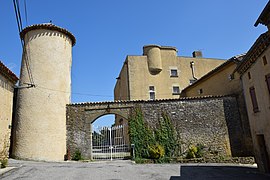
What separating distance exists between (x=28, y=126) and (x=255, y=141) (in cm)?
1331

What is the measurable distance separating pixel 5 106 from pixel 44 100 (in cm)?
308

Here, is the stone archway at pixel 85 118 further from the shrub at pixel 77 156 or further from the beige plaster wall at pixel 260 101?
the beige plaster wall at pixel 260 101

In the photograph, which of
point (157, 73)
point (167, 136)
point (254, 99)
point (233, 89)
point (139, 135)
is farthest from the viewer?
point (157, 73)

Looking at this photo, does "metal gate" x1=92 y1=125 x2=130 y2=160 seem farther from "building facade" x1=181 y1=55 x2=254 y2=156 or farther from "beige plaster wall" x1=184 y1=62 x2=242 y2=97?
"beige plaster wall" x1=184 y1=62 x2=242 y2=97

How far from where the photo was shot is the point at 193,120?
1559 centimetres

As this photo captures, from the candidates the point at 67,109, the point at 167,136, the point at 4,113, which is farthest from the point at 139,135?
the point at 4,113

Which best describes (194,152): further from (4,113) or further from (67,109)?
(4,113)

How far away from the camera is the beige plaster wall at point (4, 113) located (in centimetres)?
1105

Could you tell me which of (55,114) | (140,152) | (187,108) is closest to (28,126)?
(55,114)

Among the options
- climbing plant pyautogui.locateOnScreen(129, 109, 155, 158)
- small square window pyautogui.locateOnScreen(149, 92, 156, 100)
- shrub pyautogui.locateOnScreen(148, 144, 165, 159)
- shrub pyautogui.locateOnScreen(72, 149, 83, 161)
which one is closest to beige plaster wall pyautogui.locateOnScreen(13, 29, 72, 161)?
shrub pyautogui.locateOnScreen(72, 149, 83, 161)

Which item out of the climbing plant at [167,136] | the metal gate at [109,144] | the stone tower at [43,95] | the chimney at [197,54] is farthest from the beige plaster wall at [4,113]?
the chimney at [197,54]

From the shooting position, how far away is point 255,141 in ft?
36.4

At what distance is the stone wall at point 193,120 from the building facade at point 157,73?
7783 mm

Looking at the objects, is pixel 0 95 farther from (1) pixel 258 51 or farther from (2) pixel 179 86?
(2) pixel 179 86
